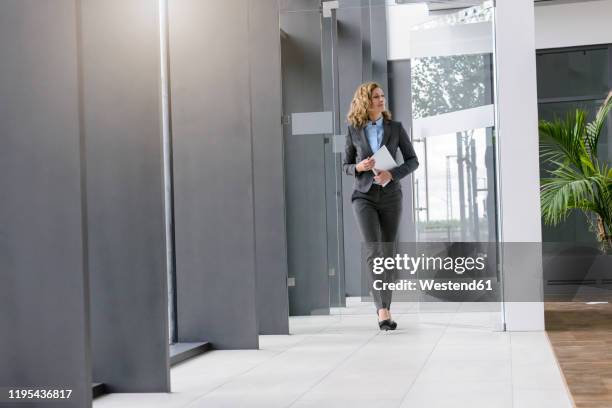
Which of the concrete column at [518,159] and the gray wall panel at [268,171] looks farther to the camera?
the gray wall panel at [268,171]

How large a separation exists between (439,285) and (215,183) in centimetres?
174

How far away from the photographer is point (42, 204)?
7.76 feet

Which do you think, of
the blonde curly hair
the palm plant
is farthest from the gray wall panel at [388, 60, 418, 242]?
the palm plant

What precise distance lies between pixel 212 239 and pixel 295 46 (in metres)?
1.81

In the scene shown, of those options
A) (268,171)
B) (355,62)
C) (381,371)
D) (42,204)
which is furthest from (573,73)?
(42,204)

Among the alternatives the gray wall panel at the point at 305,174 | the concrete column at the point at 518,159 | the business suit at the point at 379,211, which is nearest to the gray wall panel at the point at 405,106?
the business suit at the point at 379,211

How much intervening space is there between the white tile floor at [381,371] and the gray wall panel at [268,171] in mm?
202

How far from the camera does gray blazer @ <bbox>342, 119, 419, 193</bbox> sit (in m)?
5.06

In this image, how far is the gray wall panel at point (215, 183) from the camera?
4.32 metres

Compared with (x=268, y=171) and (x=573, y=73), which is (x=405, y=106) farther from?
(x=573, y=73)

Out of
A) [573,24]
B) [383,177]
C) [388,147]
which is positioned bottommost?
[383,177]

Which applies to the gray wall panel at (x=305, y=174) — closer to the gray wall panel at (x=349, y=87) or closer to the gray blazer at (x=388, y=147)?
the gray wall panel at (x=349, y=87)

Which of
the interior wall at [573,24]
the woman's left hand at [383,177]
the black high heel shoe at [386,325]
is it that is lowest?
the black high heel shoe at [386,325]

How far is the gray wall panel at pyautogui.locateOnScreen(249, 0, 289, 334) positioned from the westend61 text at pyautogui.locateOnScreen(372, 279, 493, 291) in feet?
1.97
